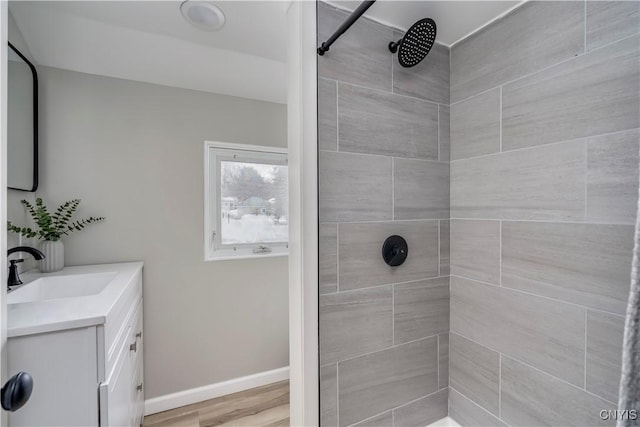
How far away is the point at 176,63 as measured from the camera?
1.68 meters

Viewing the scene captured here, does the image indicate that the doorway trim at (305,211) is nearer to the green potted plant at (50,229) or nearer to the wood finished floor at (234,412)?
the wood finished floor at (234,412)

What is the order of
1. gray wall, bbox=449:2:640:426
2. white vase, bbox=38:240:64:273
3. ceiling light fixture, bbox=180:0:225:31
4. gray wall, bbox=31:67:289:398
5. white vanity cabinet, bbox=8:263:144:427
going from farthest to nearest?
gray wall, bbox=31:67:289:398
white vase, bbox=38:240:64:273
ceiling light fixture, bbox=180:0:225:31
gray wall, bbox=449:2:640:426
white vanity cabinet, bbox=8:263:144:427

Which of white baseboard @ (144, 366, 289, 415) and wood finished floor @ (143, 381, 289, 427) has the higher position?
white baseboard @ (144, 366, 289, 415)

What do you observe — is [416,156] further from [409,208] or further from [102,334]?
[102,334]

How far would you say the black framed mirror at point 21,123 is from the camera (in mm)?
1268

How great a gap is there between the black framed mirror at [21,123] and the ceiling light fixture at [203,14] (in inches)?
30.3

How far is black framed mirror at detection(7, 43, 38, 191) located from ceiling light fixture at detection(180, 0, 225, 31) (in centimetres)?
77

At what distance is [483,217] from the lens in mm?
1303

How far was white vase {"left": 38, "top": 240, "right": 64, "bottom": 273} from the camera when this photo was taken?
150 cm

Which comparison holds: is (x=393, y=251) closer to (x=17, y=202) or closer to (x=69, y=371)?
(x=69, y=371)

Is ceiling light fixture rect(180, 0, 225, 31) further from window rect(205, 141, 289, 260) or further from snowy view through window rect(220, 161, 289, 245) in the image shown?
snowy view through window rect(220, 161, 289, 245)

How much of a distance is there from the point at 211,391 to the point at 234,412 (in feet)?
0.78

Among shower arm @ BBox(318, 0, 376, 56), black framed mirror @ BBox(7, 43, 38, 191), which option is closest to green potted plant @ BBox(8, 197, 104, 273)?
black framed mirror @ BBox(7, 43, 38, 191)

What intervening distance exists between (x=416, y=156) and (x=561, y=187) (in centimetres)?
56
